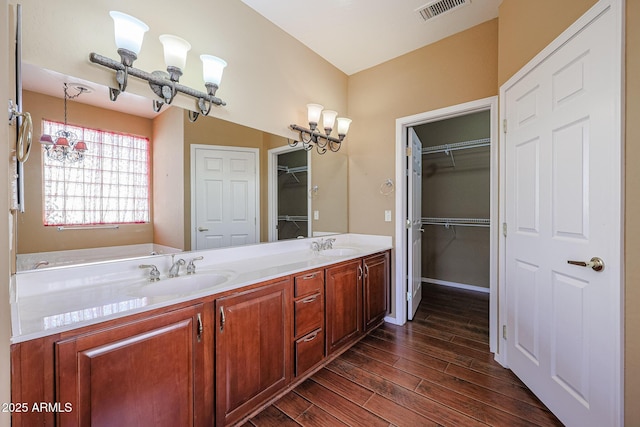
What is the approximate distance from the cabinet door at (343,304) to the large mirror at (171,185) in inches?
24.8

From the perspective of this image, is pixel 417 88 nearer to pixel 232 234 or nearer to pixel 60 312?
pixel 232 234

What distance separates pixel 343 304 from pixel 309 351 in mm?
472

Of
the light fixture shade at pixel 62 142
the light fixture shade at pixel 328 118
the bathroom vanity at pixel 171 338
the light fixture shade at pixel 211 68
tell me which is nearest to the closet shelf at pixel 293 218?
the bathroom vanity at pixel 171 338

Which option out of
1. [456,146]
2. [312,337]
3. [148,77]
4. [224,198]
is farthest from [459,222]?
[148,77]

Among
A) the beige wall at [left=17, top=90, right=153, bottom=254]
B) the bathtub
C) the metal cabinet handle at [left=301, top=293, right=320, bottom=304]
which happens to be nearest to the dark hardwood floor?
the metal cabinet handle at [left=301, top=293, right=320, bottom=304]

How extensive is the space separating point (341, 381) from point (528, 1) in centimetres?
283

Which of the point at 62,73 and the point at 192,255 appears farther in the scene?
the point at 192,255

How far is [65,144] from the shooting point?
1.36 metres

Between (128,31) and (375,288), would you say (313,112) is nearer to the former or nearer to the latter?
(128,31)

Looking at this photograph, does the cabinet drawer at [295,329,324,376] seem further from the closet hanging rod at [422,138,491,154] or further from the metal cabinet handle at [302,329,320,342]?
the closet hanging rod at [422,138,491,154]

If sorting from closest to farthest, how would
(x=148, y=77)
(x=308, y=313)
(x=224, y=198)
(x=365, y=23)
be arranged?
(x=148, y=77)
(x=308, y=313)
(x=224, y=198)
(x=365, y=23)

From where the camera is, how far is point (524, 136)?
5.97 ft

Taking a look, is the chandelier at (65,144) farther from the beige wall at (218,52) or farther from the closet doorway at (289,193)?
the closet doorway at (289,193)

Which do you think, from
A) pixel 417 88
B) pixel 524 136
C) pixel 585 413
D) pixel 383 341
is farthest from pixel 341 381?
pixel 417 88
